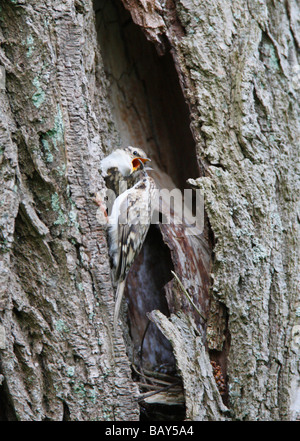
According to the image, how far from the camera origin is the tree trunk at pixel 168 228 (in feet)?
8.23

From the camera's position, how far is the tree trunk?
2.51m

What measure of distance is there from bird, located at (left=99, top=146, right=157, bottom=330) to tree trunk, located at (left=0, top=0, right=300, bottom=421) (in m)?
0.21

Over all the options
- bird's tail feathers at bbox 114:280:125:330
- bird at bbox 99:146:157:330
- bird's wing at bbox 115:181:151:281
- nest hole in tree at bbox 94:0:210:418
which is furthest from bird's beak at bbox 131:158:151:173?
bird's tail feathers at bbox 114:280:125:330

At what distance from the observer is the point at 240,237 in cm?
286

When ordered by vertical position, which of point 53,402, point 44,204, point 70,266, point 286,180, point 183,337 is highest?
point 286,180

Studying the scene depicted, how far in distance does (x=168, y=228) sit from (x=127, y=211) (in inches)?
12.4

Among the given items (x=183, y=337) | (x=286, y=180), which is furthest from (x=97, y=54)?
(x=183, y=337)

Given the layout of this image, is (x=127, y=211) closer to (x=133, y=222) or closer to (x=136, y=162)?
(x=133, y=222)

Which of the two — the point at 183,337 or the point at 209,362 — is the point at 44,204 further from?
the point at 209,362

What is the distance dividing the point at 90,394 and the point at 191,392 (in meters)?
0.56

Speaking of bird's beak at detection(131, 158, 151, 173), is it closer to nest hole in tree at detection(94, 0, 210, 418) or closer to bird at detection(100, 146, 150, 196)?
bird at detection(100, 146, 150, 196)

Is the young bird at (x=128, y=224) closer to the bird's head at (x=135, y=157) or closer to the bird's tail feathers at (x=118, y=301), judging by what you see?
the bird's tail feathers at (x=118, y=301)

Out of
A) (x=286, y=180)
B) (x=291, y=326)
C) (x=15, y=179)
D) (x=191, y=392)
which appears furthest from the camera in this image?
(x=286, y=180)

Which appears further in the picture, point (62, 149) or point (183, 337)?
point (183, 337)
